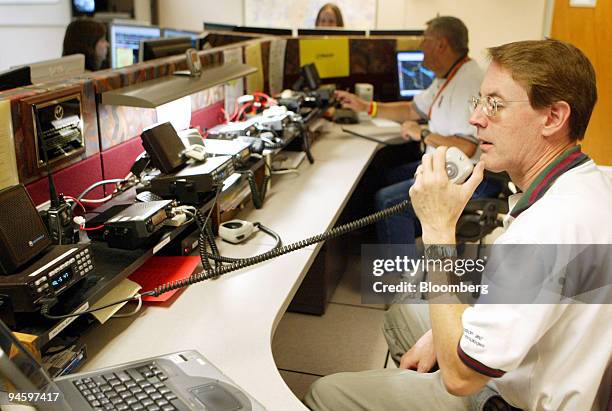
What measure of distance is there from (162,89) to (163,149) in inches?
10.2

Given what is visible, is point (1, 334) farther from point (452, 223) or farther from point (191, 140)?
point (191, 140)

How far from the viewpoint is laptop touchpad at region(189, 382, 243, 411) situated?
1.06m

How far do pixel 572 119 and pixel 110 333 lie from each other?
1081 mm

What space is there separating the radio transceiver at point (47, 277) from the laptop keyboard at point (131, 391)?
172mm

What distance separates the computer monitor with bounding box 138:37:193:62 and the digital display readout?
1472mm

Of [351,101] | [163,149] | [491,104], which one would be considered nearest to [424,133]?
[351,101]

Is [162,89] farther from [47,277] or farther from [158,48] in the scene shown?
[47,277]

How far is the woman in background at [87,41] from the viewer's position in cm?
366

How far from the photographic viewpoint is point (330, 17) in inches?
201

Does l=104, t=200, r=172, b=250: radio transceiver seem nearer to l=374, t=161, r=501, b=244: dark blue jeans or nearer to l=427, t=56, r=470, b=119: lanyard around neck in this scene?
l=374, t=161, r=501, b=244: dark blue jeans

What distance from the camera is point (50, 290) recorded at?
1138mm

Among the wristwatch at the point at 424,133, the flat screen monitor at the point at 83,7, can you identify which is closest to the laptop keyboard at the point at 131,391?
the wristwatch at the point at 424,133

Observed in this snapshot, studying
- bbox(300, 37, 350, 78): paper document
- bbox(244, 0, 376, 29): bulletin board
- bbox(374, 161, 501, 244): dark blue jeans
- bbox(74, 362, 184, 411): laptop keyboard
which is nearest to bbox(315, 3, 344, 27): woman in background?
bbox(244, 0, 376, 29): bulletin board

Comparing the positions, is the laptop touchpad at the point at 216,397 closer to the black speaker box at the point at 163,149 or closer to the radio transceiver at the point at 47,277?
the radio transceiver at the point at 47,277
